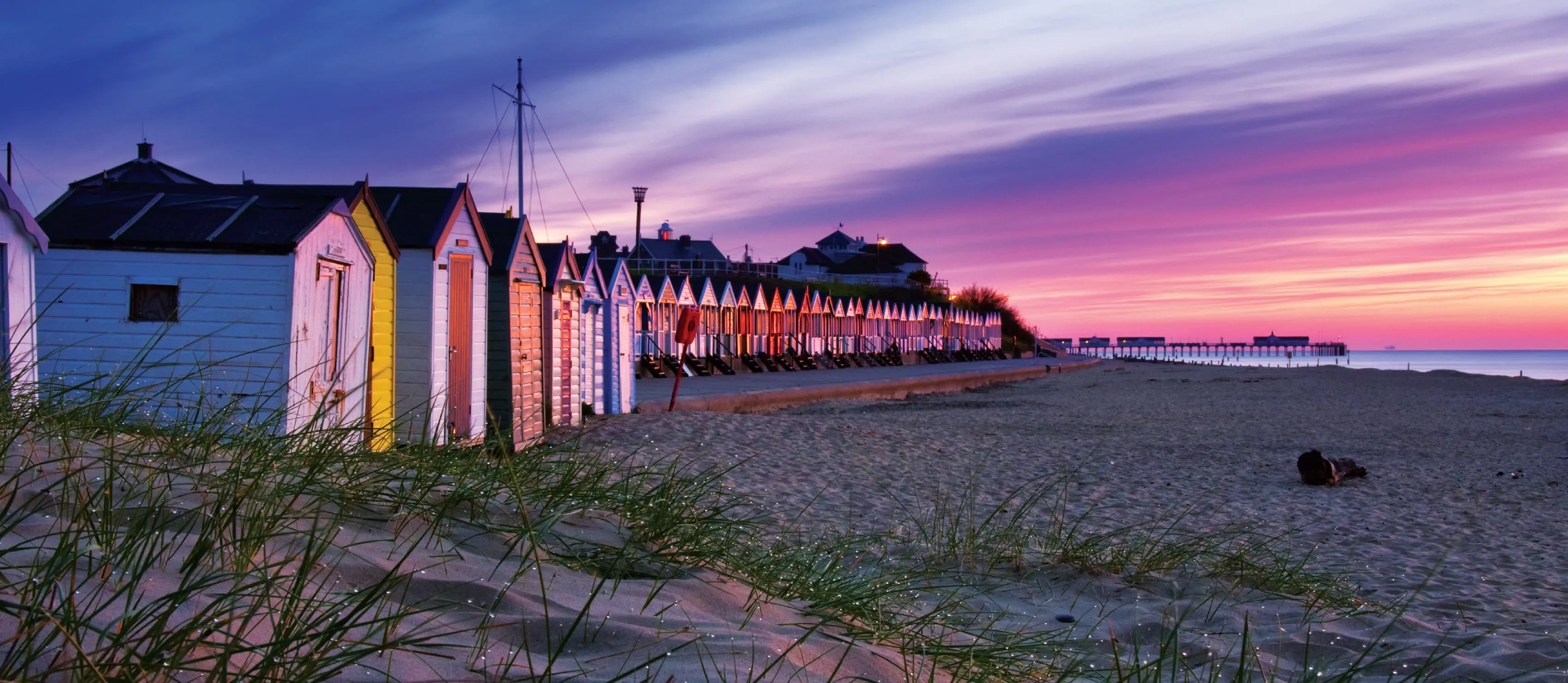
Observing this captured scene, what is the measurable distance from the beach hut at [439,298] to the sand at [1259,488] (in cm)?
153

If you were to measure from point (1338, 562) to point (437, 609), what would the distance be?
18.2 feet

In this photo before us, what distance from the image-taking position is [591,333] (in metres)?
15.0

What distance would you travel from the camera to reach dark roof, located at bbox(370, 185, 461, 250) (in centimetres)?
1054

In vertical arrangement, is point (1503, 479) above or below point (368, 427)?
below

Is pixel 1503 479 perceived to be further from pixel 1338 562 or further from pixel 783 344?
pixel 783 344

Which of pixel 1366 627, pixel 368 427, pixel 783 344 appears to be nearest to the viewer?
pixel 368 427

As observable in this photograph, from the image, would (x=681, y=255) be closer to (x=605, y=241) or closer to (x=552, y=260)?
(x=605, y=241)

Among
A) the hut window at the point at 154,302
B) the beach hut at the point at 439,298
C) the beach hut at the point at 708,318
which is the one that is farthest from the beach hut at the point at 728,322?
the hut window at the point at 154,302

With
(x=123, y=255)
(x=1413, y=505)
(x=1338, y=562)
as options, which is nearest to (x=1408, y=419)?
(x=1413, y=505)

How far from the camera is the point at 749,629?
2.96 m

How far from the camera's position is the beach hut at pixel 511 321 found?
12.0m

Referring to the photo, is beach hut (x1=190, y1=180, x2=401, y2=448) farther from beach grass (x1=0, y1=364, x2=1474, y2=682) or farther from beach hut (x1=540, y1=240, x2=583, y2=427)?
beach grass (x1=0, y1=364, x2=1474, y2=682)

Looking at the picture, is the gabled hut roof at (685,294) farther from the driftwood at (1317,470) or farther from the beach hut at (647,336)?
the driftwood at (1317,470)

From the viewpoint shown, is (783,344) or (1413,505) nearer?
(1413,505)
